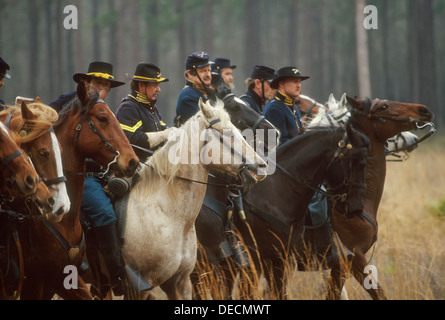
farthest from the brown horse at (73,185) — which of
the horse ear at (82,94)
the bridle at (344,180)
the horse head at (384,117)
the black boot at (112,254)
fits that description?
the horse head at (384,117)

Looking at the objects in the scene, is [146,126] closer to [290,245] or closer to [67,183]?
[67,183]

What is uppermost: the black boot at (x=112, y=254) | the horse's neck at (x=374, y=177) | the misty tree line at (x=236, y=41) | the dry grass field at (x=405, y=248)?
the misty tree line at (x=236, y=41)

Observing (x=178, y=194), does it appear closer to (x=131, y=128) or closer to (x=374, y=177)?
(x=131, y=128)

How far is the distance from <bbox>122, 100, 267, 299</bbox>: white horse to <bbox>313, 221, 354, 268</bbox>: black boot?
1.80 meters

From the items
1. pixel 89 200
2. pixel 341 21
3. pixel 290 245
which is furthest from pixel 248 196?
pixel 341 21

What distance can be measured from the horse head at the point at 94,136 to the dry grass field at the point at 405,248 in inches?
64.2

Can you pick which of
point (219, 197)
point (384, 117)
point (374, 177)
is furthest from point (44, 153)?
point (384, 117)

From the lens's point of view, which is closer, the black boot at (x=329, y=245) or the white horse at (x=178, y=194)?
the white horse at (x=178, y=194)

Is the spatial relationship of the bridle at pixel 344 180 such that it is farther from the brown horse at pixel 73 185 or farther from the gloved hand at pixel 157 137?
the brown horse at pixel 73 185

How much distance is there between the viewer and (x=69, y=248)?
15.9ft

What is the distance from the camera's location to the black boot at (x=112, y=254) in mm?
5207

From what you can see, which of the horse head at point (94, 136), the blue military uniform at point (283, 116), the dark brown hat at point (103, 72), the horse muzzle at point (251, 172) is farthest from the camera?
the blue military uniform at point (283, 116)

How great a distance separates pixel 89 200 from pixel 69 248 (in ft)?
1.94

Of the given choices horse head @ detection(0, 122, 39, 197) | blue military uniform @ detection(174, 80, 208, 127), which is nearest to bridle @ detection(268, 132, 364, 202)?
blue military uniform @ detection(174, 80, 208, 127)
